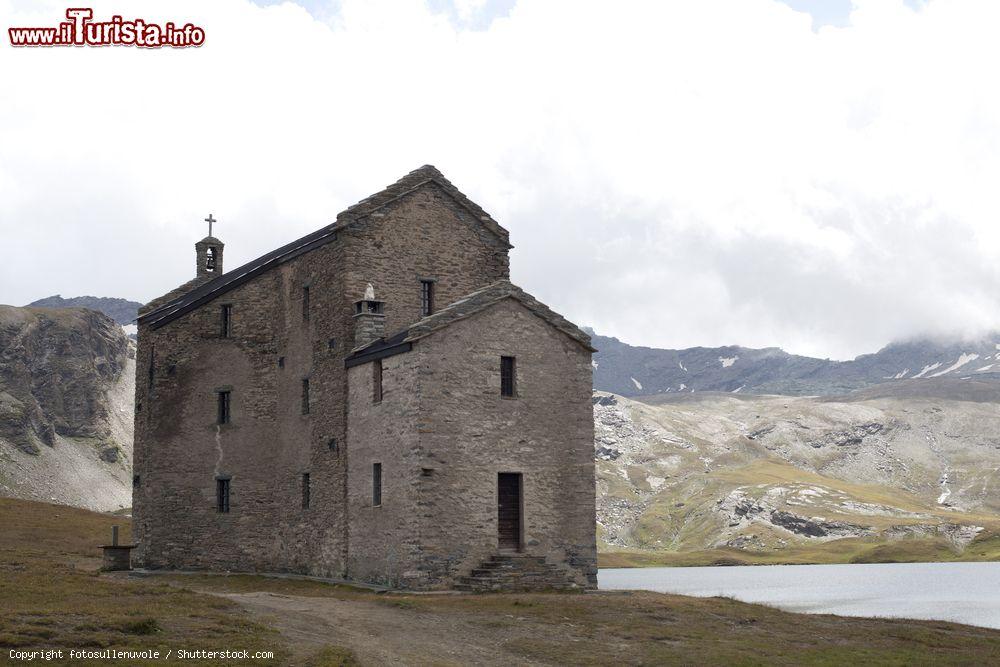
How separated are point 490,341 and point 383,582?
9.88 m

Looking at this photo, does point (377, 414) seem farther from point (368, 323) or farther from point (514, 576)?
point (514, 576)

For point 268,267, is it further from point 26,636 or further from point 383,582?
point 26,636

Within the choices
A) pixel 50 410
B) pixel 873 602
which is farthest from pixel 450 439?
pixel 50 410

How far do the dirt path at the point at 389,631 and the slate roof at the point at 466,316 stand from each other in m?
→ 9.84

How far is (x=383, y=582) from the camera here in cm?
4284

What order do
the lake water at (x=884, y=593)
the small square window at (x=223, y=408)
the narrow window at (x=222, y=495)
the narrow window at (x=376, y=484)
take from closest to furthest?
the narrow window at (x=376, y=484), the narrow window at (x=222, y=495), the small square window at (x=223, y=408), the lake water at (x=884, y=593)

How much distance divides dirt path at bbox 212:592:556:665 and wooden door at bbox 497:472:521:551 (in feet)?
20.9

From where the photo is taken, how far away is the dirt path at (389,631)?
28.4 m

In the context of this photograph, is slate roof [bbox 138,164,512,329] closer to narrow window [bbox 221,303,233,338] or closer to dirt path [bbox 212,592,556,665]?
narrow window [bbox 221,303,233,338]

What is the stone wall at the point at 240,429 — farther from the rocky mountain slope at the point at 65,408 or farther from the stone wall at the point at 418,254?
the rocky mountain slope at the point at 65,408

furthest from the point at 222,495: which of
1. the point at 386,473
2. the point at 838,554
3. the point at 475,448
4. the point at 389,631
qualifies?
the point at 838,554

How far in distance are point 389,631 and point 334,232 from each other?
21.8 m

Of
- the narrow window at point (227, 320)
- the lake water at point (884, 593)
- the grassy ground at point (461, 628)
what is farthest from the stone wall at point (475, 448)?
the narrow window at point (227, 320)

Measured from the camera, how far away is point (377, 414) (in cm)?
4459
